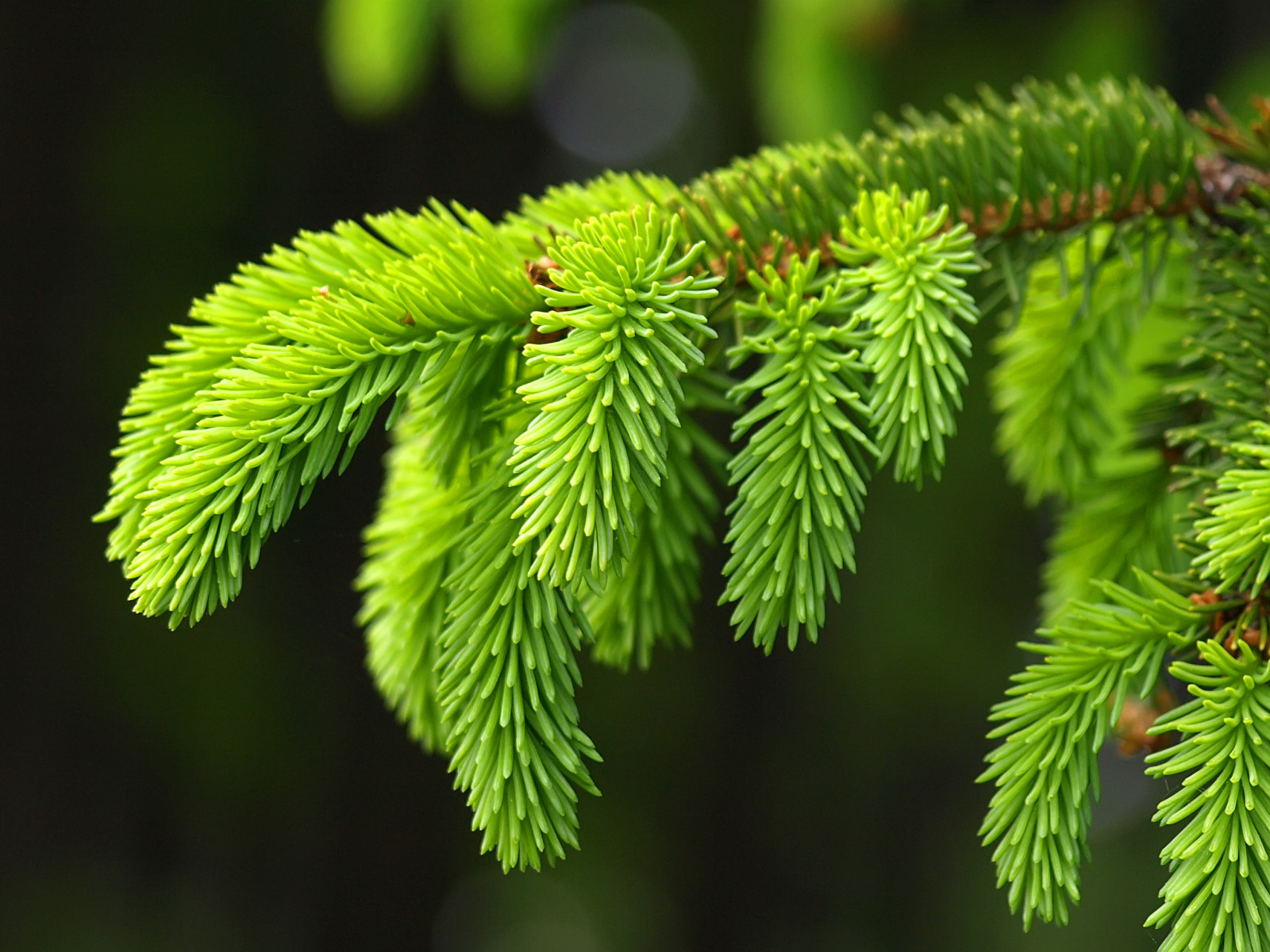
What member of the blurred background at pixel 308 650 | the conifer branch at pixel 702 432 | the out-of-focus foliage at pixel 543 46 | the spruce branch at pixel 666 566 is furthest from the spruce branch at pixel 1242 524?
the blurred background at pixel 308 650

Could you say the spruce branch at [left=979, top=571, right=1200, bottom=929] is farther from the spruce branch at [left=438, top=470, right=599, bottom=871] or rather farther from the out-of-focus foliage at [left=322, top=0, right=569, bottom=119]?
the out-of-focus foliage at [left=322, top=0, right=569, bottom=119]

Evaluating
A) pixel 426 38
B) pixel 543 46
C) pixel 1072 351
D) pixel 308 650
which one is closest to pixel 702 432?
pixel 1072 351

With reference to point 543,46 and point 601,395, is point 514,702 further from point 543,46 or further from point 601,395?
point 543,46

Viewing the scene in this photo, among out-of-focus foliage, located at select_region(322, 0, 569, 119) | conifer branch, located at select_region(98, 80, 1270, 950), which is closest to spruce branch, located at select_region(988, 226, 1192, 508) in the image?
conifer branch, located at select_region(98, 80, 1270, 950)

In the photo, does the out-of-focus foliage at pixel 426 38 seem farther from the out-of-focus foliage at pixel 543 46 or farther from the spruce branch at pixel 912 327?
the spruce branch at pixel 912 327

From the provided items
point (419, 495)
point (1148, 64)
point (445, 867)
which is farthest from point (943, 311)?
point (445, 867)

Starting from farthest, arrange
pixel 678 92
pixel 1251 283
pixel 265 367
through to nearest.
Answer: pixel 678 92 < pixel 1251 283 < pixel 265 367

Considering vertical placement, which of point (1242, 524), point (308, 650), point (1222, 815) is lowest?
point (1222, 815)

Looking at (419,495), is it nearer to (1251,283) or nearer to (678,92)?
(1251,283)
